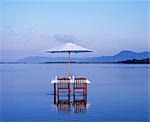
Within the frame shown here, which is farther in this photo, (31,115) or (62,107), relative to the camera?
(62,107)

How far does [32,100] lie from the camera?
46.8ft

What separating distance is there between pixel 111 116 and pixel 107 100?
11.3 ft

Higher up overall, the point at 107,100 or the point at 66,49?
the point at 66,49

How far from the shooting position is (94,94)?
1642 centimetres

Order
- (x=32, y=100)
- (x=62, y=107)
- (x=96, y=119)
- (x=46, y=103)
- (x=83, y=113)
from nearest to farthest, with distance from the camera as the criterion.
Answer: (x=96, y=119), (x=83, y=113), (x=62, y=107), (x=46, y=103), (x=32, y=100)

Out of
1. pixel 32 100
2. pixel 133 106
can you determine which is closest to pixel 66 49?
pixel 32 100

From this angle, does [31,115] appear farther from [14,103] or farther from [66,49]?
[66,49]

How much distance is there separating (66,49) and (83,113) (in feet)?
12.1

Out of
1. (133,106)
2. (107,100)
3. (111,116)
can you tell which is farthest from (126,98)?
(111,116)

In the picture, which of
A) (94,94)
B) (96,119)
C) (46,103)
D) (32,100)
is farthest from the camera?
(94,94)

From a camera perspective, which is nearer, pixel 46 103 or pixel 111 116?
pixel 111 116

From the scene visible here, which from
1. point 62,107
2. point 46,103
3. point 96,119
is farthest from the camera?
point 46,103

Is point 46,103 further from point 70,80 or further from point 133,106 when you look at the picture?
point 133,106

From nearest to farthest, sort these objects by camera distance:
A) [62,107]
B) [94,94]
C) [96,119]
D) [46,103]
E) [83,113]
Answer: [96,119]
[83,113]
[62,107]
[46,103]
[94,94]
